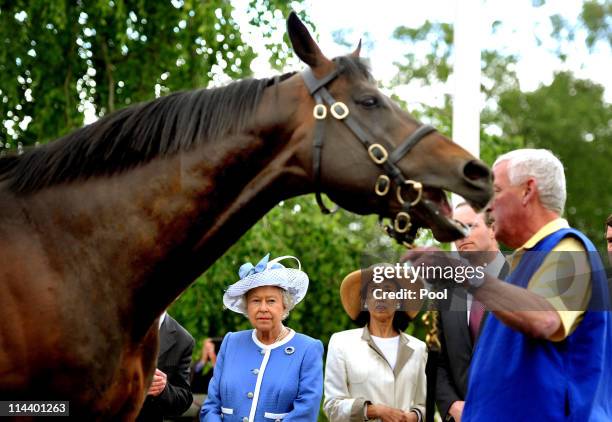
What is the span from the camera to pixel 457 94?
22.9 ft

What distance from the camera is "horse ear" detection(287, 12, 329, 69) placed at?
355 centimetres

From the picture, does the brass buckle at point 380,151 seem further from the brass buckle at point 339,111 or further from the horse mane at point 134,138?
the horse mane at point 134,138

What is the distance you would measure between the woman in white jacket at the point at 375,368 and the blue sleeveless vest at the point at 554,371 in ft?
6.17

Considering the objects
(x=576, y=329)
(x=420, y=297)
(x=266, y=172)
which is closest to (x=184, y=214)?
(x=266, y=172)

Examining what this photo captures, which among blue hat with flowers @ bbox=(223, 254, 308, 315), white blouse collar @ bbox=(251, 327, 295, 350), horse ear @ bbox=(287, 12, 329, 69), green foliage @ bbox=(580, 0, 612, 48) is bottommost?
white blouse collar @ bbox=(251, 327, 295, 350)

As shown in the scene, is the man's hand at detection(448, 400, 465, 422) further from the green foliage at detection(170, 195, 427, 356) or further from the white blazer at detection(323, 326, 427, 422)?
the green foliage at detection(170, 195, 427, 356)

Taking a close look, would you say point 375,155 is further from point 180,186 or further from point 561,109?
point 561,109

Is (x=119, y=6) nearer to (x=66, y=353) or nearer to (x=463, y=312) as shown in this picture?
(x=463, y=312)

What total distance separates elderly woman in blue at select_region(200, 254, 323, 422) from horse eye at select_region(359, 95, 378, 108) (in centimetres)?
197

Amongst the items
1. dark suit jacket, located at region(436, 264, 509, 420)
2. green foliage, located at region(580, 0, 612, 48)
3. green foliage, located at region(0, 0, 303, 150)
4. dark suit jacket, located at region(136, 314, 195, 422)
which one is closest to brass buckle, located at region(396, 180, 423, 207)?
dark suit jacket, located at region(436, 264, 509, 420)

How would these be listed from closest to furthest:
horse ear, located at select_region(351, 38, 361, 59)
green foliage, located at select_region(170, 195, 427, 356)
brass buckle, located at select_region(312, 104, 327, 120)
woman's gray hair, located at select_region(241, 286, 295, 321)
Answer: brass buckle, located at select_region(312, 104, 327, 120)
horse ear, located at select_region(351, 38, 361, 59)
woman's gray hair, located at select_region(241, 286, 295, 321)
green foliage, located at select_region(170, 195, 427, 356)

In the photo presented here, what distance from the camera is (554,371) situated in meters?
3.38

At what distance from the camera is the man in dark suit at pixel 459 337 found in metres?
5.07

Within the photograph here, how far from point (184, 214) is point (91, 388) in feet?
2.42
